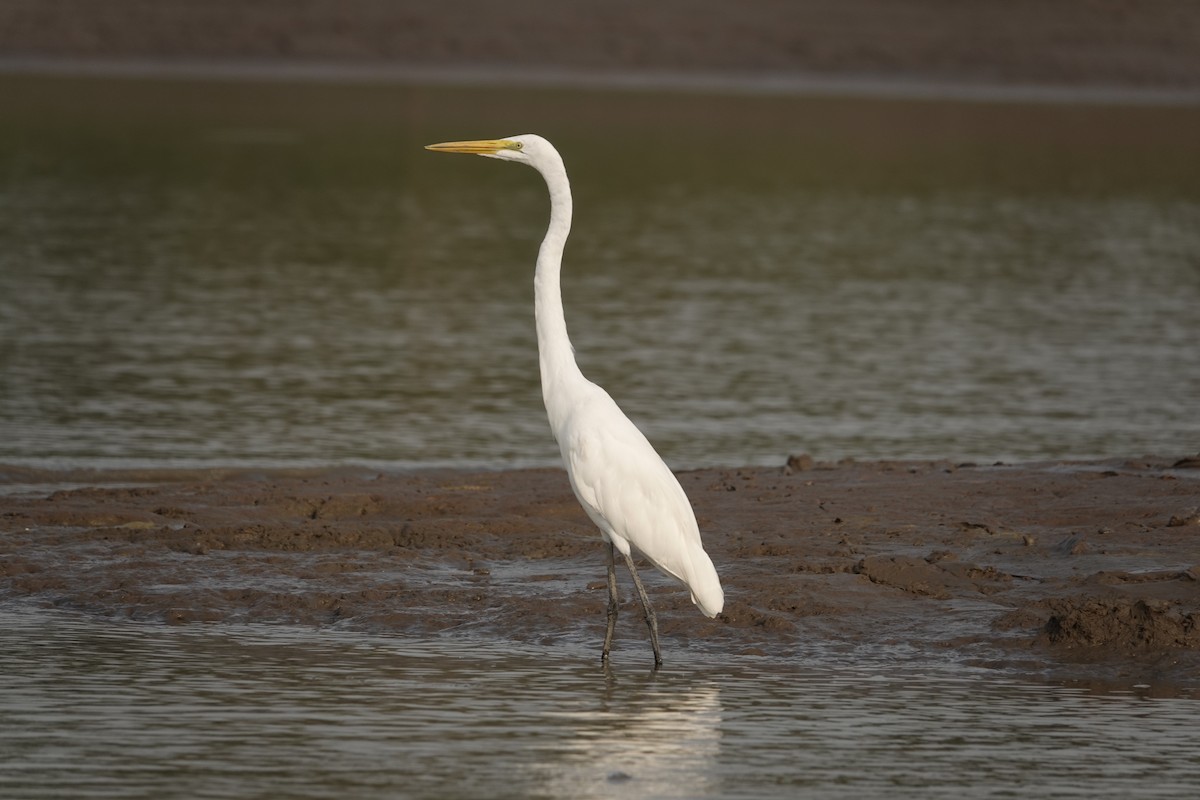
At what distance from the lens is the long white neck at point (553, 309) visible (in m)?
9.58

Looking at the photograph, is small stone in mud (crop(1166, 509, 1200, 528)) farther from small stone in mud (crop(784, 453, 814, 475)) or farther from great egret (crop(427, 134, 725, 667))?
great egret (crop(427, 134, 725, 667))

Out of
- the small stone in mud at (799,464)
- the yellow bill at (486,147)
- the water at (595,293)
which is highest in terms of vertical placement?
the yellow bill at (486,147)

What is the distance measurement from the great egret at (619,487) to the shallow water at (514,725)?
1.39ft

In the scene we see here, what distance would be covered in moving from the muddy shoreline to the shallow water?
0.34m

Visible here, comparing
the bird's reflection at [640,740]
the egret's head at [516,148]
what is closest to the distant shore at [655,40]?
the egret's head at [516,148]

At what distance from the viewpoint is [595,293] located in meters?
25.2

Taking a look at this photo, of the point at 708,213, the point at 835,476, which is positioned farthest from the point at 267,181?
the point at 835,476

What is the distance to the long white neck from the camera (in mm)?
9578

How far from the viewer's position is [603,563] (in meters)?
11.1

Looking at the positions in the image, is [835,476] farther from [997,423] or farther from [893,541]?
[997,423]

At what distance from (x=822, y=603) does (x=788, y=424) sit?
6362 millimetres

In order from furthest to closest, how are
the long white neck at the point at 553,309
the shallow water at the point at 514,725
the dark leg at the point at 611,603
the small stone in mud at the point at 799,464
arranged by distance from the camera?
Answer: the small stone in mud at the point at 799,464 < the long white neck at the point at 553,309 < the dark leg at the point at 611,603 < the shallow water at the point at 514,725

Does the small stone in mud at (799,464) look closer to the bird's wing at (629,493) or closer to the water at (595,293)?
the water at (595,293)

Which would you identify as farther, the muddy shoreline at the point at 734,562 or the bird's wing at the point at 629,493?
the muddy shoreline at the point at 734,562
